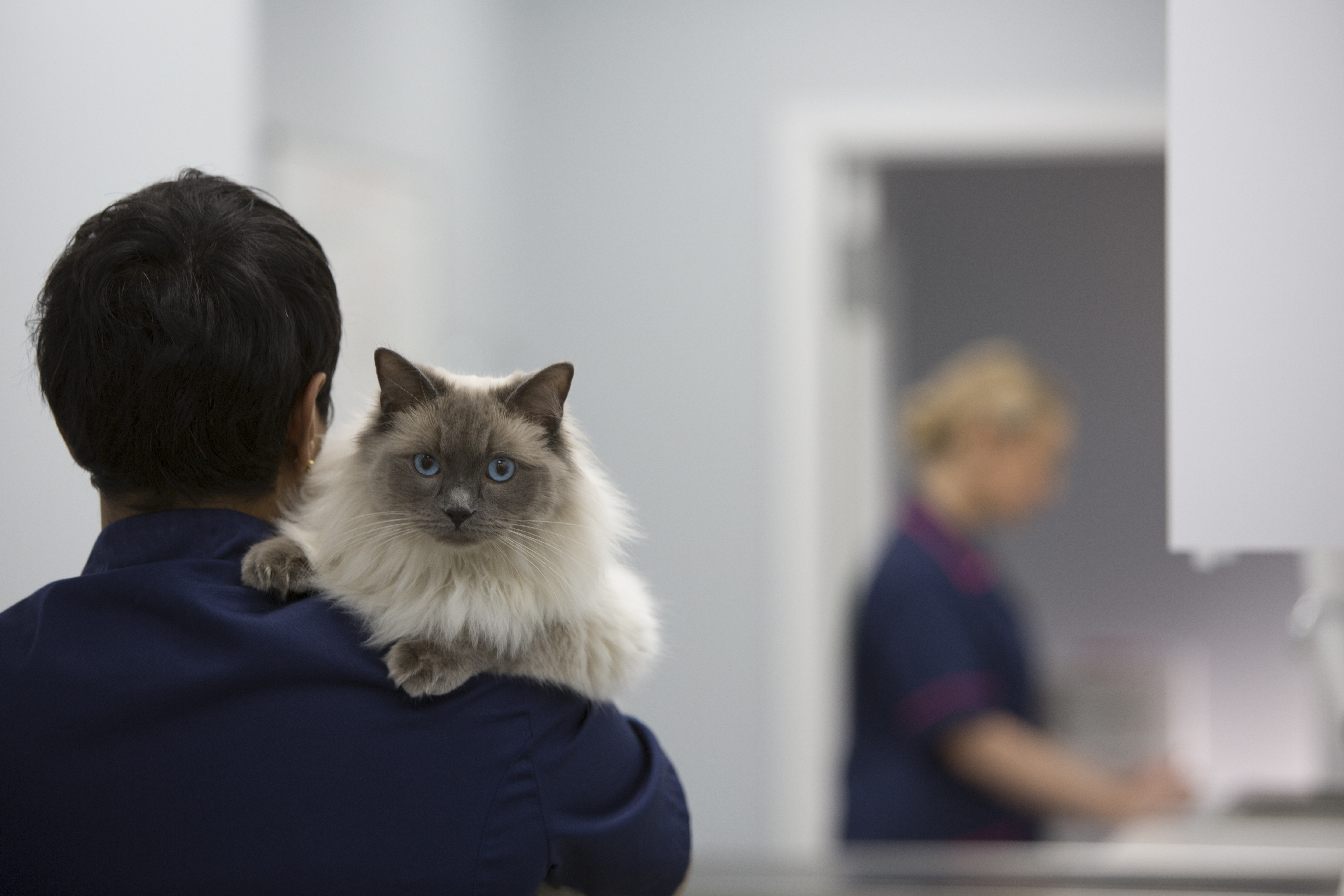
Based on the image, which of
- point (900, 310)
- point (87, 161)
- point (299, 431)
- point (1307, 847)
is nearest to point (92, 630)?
point (299, 431)

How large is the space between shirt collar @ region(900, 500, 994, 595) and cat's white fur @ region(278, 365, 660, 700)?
1.35 metres

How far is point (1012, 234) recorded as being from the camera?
412 cm

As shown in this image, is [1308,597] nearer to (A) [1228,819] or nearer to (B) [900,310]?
(A) [1228,819]

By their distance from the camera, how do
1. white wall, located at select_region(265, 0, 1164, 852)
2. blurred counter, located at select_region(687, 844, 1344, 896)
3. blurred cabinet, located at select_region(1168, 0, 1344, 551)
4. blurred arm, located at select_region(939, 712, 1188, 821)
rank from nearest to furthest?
blurred cabinet, located at select_region(1168, 0, 1344, 551) < blurred counter, located at select_region(687, 844, 1344, 896) < blurred arm, located at select_region(939, 712, 1188, 821) < white wall, located at select_region(265, 0, 1164, 852)

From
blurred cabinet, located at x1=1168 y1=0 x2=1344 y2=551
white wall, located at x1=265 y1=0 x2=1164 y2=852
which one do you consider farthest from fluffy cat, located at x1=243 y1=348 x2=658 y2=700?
white wall, located at x1=265 y1=0 x2=1164 y2=852

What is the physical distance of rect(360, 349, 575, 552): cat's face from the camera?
3.04ft

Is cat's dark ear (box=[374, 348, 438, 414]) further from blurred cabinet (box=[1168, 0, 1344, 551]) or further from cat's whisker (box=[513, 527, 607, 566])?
blurred cabinet (box=[1168, 0, 1344, 551])

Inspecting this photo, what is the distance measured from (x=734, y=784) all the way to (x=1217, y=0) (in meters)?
2.24

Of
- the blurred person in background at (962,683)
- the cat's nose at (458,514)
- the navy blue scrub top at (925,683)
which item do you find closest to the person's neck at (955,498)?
the blurred person in background at (962,683)

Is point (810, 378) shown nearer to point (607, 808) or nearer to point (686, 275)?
point (686, 275)

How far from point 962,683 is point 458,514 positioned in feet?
4.85

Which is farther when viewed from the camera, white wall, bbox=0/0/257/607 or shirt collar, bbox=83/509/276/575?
white wall, bbox=0/0/257/607

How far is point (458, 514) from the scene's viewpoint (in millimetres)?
914

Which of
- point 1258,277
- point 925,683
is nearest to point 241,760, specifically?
point 1258,277
